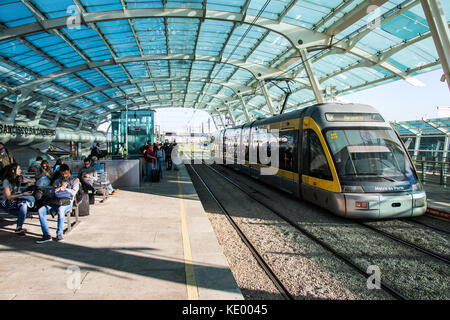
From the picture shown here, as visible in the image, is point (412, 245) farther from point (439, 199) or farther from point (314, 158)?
point (439, 199)

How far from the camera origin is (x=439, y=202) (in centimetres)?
920

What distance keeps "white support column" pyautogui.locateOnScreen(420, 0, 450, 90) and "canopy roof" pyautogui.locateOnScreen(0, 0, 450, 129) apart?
13.1 feet

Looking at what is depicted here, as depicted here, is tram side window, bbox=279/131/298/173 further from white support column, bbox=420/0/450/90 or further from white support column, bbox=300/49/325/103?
white support column, bbox=300/49/325/103

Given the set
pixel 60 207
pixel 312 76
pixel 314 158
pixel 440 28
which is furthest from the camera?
pixel 312 76

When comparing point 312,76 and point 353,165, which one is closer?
point 353,165

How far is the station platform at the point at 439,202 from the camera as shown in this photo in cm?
790

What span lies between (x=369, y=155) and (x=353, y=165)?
0.53 meters

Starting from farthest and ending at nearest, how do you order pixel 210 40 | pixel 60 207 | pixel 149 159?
pixel 210 40 < pixel 149 159 < pixel 60 207

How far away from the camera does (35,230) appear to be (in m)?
6.00

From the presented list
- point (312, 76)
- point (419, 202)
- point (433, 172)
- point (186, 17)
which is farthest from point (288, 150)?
point (186, 17)

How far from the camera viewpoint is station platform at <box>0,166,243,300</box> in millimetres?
3559

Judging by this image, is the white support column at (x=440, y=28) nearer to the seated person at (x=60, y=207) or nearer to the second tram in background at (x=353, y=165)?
the second tram in background at (x=353, y=165)

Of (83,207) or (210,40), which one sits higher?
(210,40)

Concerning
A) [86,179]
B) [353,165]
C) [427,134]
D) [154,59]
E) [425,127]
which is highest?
[154,59]
